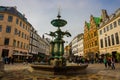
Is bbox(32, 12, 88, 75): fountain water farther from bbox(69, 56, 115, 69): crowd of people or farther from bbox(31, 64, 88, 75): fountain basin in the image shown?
bbox(69, 56, 115, 69): crowd of people

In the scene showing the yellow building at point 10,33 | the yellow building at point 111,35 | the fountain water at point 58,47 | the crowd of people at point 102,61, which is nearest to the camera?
the fountain water at point 58,47

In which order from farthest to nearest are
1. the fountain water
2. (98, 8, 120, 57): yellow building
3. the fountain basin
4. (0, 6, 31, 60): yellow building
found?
(0, 6, 31, 60): yellow building, (98, 8, 120, 57): yellow building, the fountain water, the fountain basin

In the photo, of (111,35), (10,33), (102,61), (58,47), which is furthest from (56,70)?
(10,33)

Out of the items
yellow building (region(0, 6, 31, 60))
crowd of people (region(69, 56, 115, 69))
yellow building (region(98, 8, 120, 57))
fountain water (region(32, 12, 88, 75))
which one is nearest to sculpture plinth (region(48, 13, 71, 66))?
fountain water (region(32, 12, 88, 75))

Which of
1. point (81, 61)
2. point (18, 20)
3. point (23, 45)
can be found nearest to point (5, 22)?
point (18, 20)

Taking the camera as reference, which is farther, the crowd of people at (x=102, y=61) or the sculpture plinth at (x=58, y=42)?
the crowd of people at (x=102, y=61)

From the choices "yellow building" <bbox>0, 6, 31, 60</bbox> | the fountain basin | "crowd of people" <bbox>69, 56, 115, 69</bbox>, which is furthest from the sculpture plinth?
"yellow building" <bbox>0, 6, 31, 60</bbox>

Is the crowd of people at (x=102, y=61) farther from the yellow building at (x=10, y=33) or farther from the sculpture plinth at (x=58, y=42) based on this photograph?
the yellow building at (x=10, y=33)

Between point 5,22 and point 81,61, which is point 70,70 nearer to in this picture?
point 81,61

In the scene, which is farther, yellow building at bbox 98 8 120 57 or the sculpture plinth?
yellow building at bbox 98 8 120 57

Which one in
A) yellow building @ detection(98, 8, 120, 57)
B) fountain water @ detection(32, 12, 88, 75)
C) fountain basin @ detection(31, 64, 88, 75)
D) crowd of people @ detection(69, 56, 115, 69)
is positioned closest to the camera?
fountain basin @ detection(31, 64, 88, 75)

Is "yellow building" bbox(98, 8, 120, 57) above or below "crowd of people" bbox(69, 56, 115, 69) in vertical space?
above

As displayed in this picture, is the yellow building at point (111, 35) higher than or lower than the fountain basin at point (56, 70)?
higher

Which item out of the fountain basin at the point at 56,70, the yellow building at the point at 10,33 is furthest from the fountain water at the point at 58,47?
the yellow building at the point at 10,33
